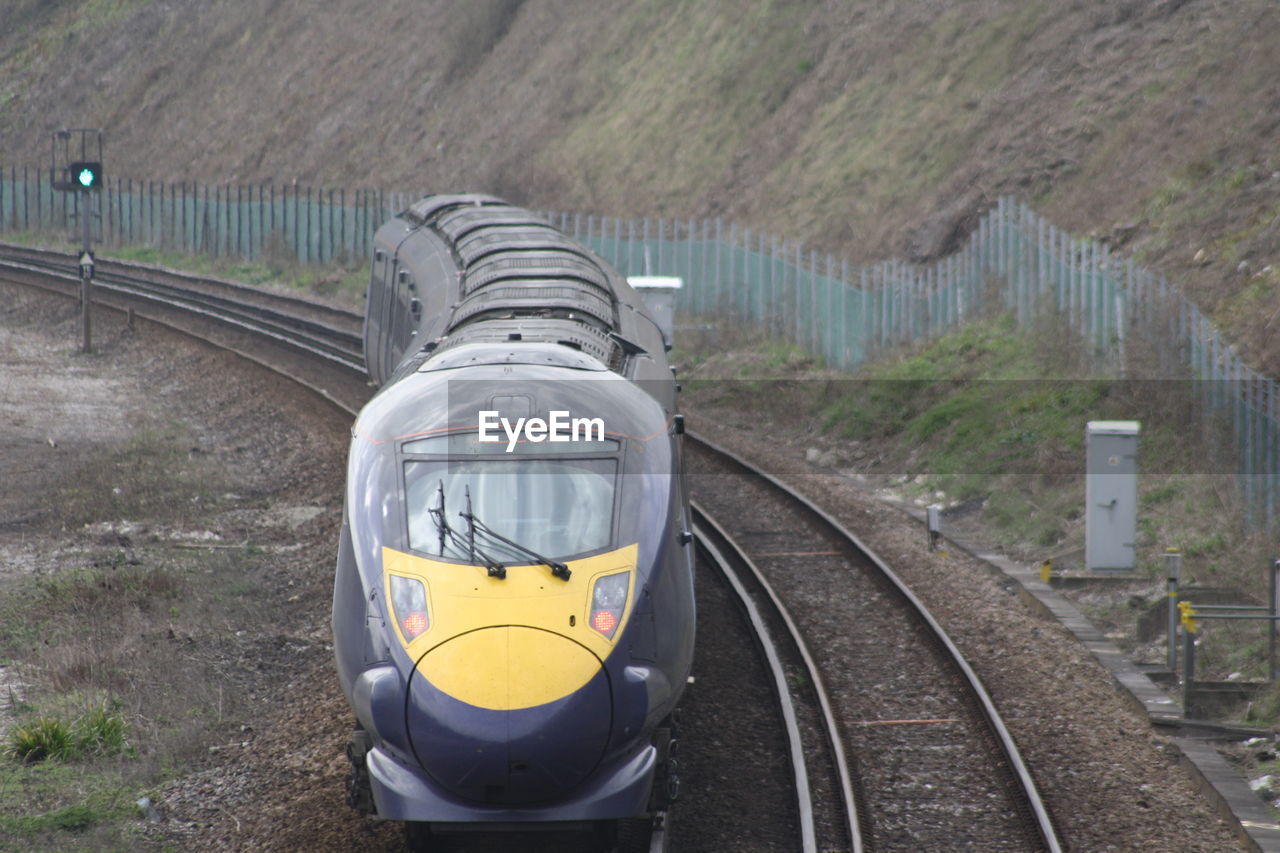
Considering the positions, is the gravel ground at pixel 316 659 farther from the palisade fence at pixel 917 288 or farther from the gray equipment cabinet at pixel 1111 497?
the palisade fence at pixel 917 288

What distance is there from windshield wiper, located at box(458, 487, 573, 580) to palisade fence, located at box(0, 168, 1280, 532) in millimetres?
9717

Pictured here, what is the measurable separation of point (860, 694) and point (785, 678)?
2.17ft

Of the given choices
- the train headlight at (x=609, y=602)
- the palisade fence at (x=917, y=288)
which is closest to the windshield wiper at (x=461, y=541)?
the train headlight at (x=609, y=602)

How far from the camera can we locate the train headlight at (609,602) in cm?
802

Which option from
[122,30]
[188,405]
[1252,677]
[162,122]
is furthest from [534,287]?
[122,30]

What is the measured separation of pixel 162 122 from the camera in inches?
2404

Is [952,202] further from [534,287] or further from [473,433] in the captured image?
[473,433]

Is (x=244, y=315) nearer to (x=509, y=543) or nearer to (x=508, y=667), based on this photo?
(x=509, y=543)

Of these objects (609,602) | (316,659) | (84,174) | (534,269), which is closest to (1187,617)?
(609,602)

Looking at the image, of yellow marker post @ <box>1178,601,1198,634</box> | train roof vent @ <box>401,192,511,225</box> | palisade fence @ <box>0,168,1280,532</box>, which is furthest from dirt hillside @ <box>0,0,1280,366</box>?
train roof vent @ <box>401,192,511,225</box>

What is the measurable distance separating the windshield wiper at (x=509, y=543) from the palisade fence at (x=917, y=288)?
9.72m

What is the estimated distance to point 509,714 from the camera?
A: 7.61 metres

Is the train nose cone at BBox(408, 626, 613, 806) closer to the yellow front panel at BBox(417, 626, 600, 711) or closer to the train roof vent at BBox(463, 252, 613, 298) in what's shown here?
the yellow front panel at BBox(417, 626, 600, 711)

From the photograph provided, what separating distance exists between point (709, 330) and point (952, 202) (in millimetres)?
5639
